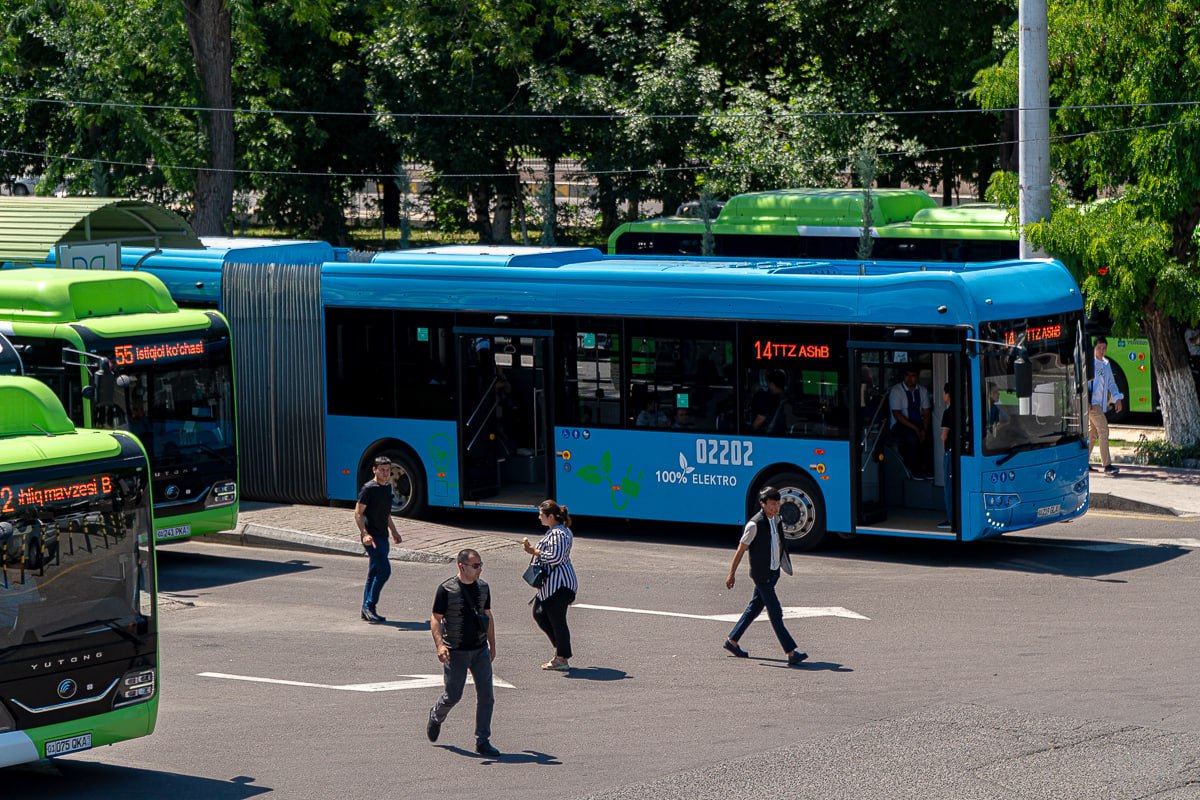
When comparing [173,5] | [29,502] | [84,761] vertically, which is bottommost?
[84,761]

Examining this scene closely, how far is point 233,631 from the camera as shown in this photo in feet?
50.8

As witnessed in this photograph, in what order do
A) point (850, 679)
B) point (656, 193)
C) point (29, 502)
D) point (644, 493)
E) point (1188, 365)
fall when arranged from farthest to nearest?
point (656, 193) → point (1188, 365) → point (644, 493) → point (850, 679) → point (29, 502)

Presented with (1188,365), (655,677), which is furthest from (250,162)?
(655,677)

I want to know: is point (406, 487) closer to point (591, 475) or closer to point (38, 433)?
point (591, 475)

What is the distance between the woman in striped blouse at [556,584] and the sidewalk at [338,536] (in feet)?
16.4

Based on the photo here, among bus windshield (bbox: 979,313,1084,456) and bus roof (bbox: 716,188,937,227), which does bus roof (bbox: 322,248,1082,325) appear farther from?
bus roof (bbox: 716,188,937,227)

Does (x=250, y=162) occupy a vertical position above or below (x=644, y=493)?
above

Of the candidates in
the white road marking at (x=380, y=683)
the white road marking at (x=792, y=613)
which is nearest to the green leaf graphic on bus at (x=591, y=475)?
the white road marking at (x=792, y=613)

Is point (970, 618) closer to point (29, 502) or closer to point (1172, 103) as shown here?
point (29, 502)

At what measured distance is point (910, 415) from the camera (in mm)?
17984

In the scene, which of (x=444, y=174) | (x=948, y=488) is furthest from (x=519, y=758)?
(x=444, y=174)

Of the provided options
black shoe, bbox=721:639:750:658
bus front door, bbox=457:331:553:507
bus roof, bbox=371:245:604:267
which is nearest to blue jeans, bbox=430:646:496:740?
black shoe, bbox=721:639:750:658

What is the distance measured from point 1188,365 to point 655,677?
1333 centimetres

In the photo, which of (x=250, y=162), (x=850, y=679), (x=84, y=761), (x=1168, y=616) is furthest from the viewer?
(x=250, y=162)
